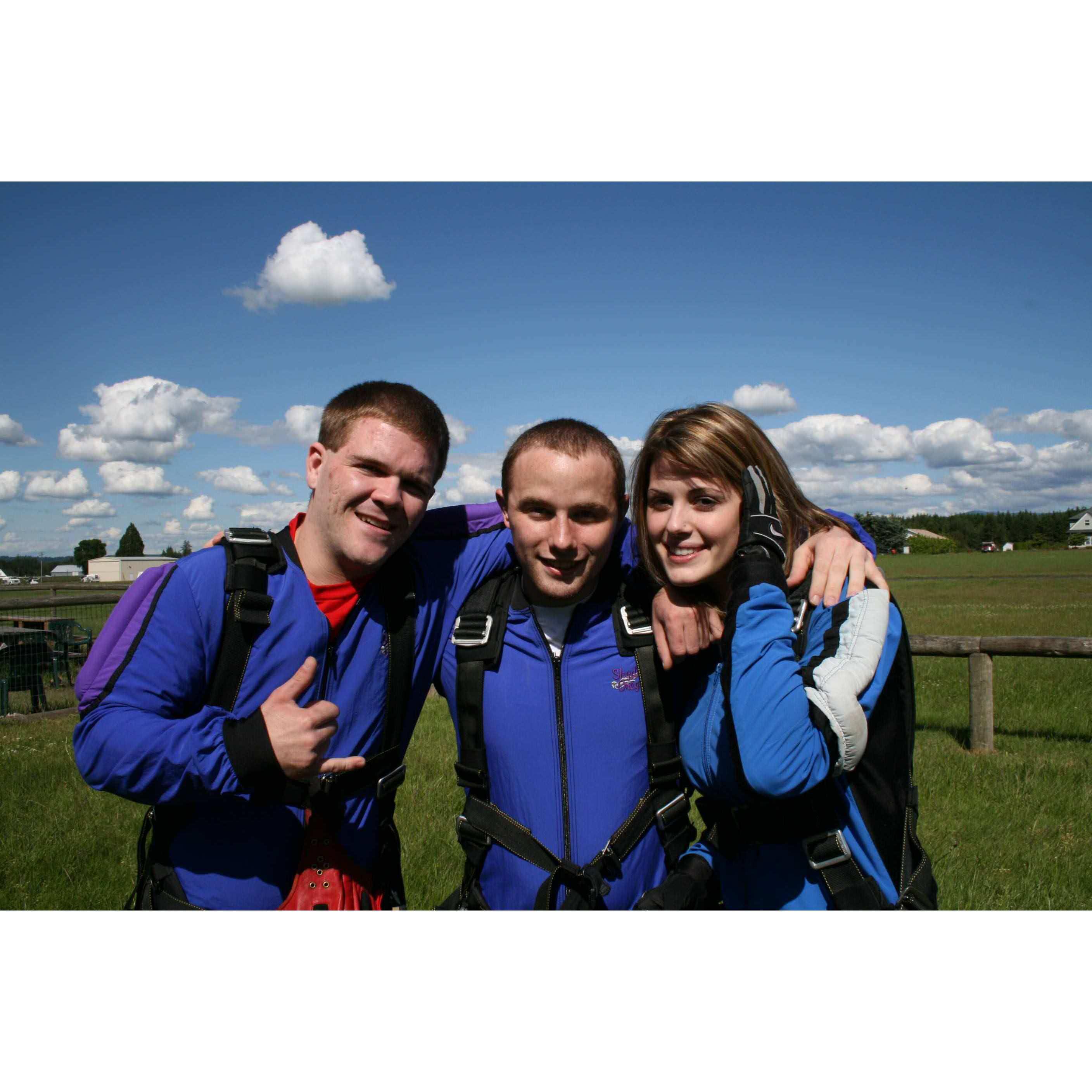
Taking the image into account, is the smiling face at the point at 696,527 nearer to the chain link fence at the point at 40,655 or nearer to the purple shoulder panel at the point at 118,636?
the purple shoulder panel at the point at 118,636

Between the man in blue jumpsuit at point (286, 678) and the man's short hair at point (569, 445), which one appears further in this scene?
the man's short hair at point (569, 445)

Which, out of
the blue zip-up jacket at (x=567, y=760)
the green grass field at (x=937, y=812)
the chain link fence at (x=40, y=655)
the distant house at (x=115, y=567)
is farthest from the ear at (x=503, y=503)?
the distant house at (x=115, y=567)

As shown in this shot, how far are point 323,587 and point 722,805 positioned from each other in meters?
1.57

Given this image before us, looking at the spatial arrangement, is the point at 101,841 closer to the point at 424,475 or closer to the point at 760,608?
the point at 424,475

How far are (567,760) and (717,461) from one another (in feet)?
3.88

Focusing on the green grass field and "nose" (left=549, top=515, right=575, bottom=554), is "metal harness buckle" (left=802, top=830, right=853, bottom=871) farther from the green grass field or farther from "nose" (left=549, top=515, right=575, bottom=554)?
the green grass field

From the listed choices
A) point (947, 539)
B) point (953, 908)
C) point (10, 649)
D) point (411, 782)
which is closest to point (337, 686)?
point (953, 908)

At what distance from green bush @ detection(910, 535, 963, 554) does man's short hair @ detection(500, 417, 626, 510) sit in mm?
141287

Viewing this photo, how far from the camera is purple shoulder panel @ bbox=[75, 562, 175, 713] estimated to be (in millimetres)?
2250

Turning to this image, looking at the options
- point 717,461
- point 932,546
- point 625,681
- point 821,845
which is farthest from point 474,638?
point 932,546

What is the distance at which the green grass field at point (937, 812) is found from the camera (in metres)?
4.88

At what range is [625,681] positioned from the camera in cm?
270

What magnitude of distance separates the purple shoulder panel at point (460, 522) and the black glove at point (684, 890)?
60.8 inches

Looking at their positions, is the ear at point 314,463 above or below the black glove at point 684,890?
above
